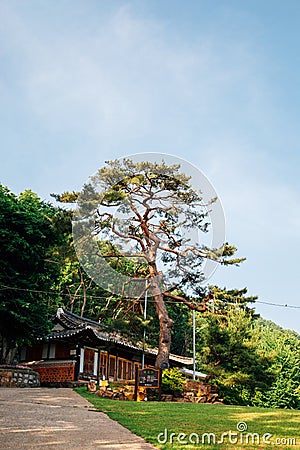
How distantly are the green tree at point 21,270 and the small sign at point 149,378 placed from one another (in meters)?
5.96

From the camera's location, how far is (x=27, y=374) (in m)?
18.8

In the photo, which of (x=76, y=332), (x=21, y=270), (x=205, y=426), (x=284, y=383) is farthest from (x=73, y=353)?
(x=205, y=426)

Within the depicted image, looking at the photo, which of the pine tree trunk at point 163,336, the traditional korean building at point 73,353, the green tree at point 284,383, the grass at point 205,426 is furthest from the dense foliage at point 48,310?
the grass at point 205,426

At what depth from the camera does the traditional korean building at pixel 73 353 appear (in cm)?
2241

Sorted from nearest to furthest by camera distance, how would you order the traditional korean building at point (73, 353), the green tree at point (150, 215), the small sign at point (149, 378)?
1. the green tree at point (150, 215)
2. the small sign at point (149, 378)
3. the traditional korean building at point (73, 353)

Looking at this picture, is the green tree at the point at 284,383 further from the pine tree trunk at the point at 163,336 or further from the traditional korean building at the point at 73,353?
the pine tree trunk at the point at 163,336

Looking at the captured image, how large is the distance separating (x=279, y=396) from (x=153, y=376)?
50.0 ft

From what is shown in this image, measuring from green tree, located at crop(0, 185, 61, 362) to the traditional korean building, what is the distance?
224cm

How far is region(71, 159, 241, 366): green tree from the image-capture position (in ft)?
34.7

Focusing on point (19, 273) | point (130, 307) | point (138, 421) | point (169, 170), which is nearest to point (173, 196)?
point (169, 170)

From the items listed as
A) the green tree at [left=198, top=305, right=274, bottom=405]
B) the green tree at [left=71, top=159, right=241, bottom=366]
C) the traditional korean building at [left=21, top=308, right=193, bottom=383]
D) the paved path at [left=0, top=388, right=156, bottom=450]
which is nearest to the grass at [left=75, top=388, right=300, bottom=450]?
the paved path at [left=0, top=388, right=156, bottom=450]

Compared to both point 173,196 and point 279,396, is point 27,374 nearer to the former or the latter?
point 173,196

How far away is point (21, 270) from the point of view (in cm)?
2047

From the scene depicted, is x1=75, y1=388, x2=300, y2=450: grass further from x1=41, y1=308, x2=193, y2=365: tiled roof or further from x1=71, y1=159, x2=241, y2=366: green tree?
x1=41, y1=308, x2=193, y2=365: tiled roof
